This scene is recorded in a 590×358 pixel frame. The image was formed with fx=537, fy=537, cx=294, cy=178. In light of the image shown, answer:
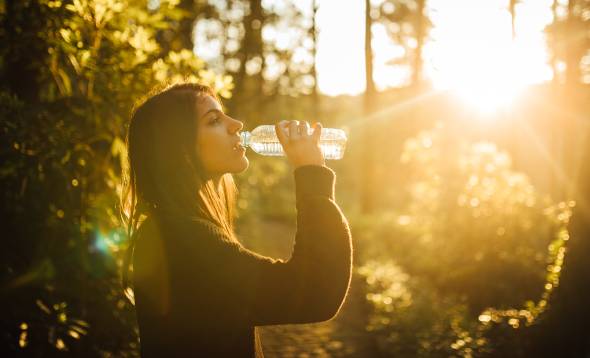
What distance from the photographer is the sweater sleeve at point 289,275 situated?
186 centimetres

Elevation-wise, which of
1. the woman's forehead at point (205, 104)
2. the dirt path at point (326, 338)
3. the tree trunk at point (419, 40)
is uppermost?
the tree trunk at point (419, 40)

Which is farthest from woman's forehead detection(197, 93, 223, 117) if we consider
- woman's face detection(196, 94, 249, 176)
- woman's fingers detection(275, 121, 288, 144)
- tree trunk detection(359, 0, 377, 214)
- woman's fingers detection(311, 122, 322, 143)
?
tree trunk detection(359, 0, 377, 214)

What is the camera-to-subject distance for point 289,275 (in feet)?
6.18

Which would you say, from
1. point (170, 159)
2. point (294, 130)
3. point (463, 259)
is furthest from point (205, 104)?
point (463, 259)

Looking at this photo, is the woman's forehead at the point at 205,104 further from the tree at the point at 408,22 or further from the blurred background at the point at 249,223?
the tree at the point at 408,22

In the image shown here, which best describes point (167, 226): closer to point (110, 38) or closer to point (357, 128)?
point (110, 38)

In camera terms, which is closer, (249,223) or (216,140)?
(216,140)

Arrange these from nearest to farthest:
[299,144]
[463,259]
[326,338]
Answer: [299,144] → [326,338] → [463,259]

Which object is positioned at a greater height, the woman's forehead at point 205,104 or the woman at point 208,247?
the woman's forehead at point 205,104

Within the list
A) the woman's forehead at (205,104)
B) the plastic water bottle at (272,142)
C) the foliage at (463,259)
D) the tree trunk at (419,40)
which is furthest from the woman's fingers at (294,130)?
the tree trunk at (419,40)

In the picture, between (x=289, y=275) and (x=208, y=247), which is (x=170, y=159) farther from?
(x=289, y=275)

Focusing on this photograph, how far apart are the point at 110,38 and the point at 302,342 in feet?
18.8

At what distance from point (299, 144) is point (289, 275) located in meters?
0.54

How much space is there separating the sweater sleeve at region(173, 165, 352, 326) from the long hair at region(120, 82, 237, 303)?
241mm
